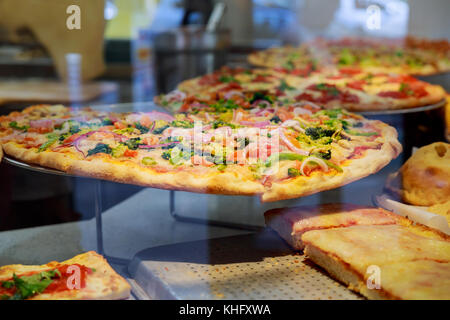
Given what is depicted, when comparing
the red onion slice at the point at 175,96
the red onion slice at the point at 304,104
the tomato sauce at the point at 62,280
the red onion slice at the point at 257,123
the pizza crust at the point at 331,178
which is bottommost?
the tomato sauce at the point at 62,280

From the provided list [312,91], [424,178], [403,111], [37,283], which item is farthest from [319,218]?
[312,91]

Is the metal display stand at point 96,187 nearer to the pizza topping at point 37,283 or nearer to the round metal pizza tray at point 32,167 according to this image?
the round metal pizza tray at point 32,167

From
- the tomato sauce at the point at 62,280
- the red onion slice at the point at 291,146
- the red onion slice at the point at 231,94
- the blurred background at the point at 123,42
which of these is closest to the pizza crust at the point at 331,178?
the red onion slice at the point at 291,146

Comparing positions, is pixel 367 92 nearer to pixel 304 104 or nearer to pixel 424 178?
pixel 304 104

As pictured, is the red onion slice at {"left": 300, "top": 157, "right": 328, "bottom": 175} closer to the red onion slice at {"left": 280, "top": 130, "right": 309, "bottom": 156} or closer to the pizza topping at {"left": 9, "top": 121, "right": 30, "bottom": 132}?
the red onion slice at {"left": 280, "top": 130, "right": 309, "bottom": 156}

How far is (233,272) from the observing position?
6.11ft

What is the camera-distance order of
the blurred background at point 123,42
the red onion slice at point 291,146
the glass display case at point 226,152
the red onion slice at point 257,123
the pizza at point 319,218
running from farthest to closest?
1. the blurred background at point 123,42
2. the red onion slice at point 257,123
3. the red onion slice at point 291,146
4. the pizza at point 319,218
5. the glass display case at point 226,152

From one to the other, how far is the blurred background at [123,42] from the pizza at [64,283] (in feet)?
3.90

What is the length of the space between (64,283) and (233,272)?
0.59 metres

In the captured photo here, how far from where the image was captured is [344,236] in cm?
195

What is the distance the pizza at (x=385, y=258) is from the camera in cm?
162

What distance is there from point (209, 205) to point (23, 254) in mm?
1524

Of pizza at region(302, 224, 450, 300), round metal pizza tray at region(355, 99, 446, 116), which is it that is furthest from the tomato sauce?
round metal pizza tray at region(355, 99, 446, 116)
